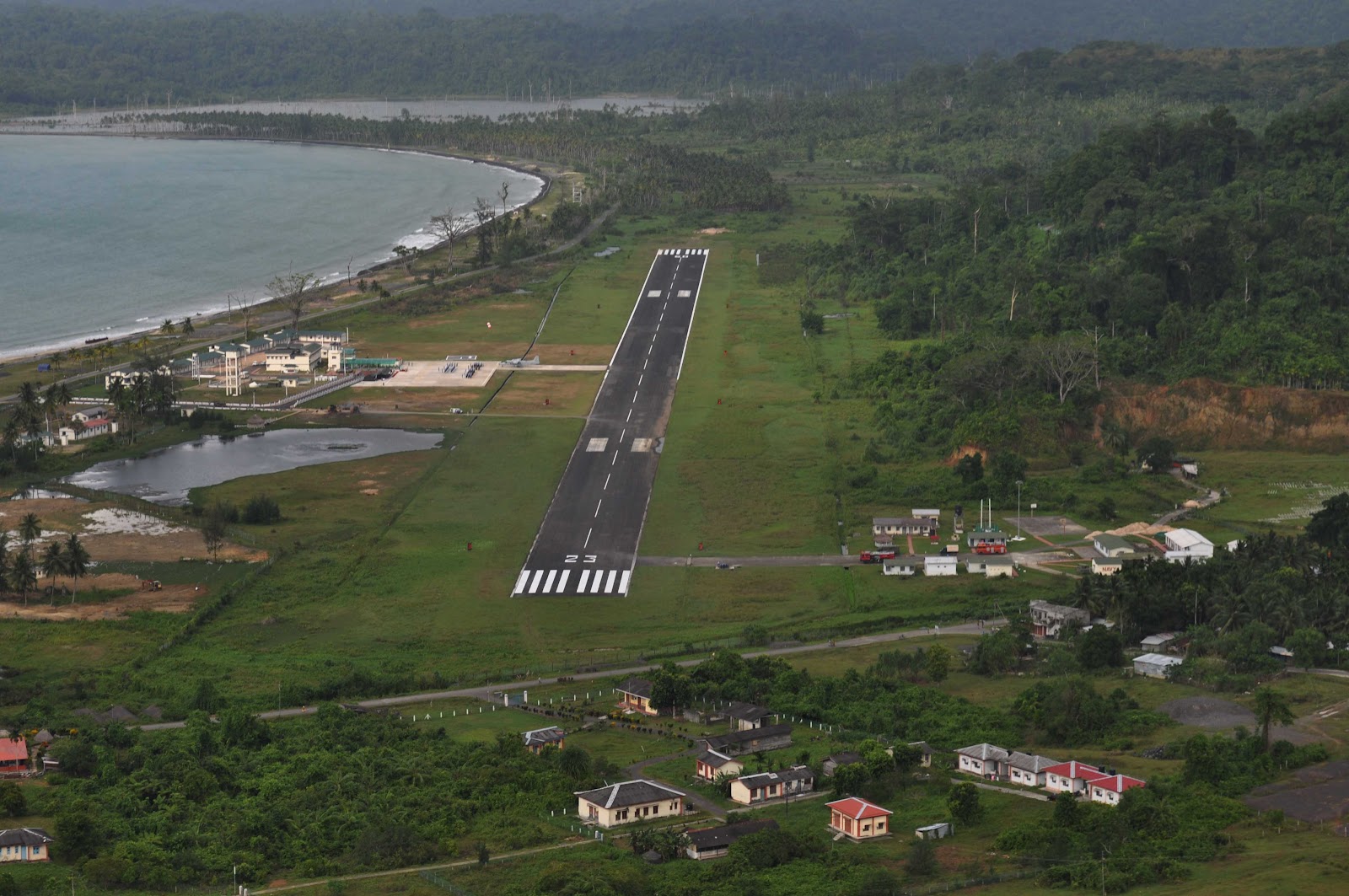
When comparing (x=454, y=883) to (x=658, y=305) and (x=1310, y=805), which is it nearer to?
(x=1310, y=805)

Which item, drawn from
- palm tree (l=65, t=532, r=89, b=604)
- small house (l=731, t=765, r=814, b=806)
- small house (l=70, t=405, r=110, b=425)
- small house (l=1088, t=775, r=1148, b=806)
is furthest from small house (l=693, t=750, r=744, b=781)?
small house (l=70, t=405, r=110, b=425)

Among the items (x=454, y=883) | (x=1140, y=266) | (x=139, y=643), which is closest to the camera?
(x=454, y=883)

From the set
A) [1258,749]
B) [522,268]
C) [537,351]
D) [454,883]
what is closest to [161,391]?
[537,351]

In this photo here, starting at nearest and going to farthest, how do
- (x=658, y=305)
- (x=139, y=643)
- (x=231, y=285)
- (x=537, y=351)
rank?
(x=139, y=643) < (x=537, y=351) < (x=658, y=305) < (x=231, y=285)

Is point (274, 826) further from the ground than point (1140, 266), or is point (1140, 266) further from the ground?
point (1140, 266)

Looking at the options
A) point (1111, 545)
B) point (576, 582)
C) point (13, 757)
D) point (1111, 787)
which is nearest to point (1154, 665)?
point (1111, 787)

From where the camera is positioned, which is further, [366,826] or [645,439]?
[645,439]
